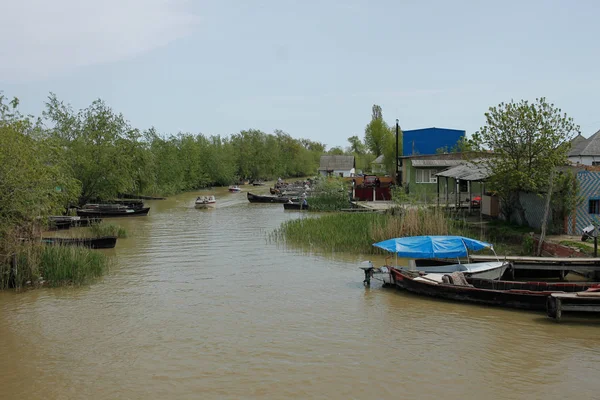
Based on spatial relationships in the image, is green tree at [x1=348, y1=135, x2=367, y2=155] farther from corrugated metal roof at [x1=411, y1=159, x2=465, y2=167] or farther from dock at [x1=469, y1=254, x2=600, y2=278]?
dock at [x1=469, y1=254, x2=600, y2=278]

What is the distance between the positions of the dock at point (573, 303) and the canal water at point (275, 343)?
40cm

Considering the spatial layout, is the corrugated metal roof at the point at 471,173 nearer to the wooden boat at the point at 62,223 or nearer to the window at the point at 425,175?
the window at the point at 425,175

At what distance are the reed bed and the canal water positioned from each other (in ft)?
12.7

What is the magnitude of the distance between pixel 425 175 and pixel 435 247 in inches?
1016

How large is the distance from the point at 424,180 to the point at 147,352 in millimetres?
33076

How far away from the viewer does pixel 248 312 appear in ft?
47.6

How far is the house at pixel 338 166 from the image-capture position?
106 metres

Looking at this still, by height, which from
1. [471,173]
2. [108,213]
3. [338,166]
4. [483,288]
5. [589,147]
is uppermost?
[338,166]

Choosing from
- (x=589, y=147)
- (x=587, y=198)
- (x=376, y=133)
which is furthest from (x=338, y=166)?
(x=587, y=198)

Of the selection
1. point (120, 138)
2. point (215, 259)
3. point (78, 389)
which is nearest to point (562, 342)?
point (78, 389)

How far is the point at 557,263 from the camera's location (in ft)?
55.0

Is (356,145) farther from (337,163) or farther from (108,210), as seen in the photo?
(108,210)

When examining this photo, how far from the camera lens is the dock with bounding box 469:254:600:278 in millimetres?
16281

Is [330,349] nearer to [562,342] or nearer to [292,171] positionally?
[562,342]
